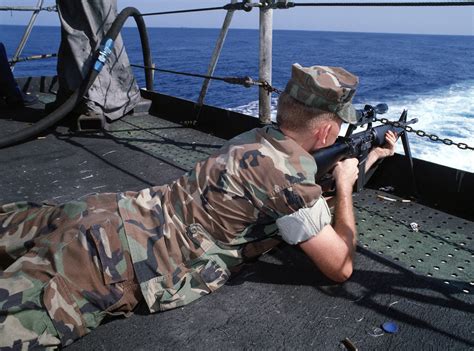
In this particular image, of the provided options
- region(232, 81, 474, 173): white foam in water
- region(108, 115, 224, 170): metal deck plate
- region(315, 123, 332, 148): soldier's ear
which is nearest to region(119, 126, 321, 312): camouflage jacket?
region(315, 123, 332, 148): soldier's ear

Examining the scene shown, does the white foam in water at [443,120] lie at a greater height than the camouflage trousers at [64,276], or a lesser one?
lesser

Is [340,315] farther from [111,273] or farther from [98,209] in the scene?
[98,209]

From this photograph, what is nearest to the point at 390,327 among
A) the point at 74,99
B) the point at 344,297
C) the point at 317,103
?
the point at 344,297

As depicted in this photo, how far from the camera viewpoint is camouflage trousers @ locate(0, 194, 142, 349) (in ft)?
5.49

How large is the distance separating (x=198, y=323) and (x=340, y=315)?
0.73m

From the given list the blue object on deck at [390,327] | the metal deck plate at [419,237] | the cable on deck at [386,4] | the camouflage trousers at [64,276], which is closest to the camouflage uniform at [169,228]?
the camouflage trousers at [64,276]

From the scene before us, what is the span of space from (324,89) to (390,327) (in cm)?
119

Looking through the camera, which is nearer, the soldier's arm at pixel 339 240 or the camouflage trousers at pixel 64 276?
the camouflage trousers at pixel 64 276

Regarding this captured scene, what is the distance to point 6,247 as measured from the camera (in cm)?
206

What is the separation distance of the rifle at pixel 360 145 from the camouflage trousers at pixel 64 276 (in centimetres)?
115

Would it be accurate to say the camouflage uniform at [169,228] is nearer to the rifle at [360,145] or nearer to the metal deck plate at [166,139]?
the rifle at [360,145]

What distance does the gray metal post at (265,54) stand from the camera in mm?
4129

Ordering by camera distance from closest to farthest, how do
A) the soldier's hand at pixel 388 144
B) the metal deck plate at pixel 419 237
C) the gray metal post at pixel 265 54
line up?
1. the metal deck plate at pixel 419 237
2. the soldier's hand at pixel 388 144
3. the gray metal post at pixel 265 54

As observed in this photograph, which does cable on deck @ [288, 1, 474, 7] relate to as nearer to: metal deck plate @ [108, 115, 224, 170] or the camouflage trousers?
metal deck plate @ [108, 115, 224, 170]
